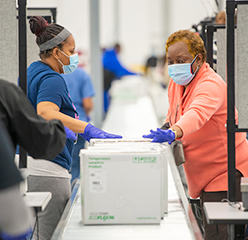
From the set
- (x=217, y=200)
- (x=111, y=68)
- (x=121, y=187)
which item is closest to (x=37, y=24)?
(x=121, y=187)

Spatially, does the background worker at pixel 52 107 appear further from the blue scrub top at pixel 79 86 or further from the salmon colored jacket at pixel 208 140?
the blue scrub top at pixel 79 86

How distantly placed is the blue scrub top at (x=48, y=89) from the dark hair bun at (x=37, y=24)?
0.19 m

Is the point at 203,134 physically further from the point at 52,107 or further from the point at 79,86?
the point at 79,86

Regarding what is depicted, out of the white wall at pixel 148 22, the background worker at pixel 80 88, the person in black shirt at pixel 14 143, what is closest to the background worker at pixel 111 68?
the background worker at pixel 80 88

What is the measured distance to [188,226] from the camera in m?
1.60

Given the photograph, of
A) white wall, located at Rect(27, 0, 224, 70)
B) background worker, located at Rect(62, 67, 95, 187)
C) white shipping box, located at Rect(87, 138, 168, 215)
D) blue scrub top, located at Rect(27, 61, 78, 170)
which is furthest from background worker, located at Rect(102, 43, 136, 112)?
white wall, located at Rect(27, 0, 224, 70)

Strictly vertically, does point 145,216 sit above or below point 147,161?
below

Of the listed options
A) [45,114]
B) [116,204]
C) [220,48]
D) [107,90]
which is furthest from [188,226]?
[107,90]

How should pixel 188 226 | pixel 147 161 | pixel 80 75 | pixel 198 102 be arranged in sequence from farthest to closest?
1. pixel 80 75
2. pixel 198 102
3. pixel 188 226
4. pixel 147 161

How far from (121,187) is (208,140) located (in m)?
0.66

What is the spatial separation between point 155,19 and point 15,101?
15.8 m

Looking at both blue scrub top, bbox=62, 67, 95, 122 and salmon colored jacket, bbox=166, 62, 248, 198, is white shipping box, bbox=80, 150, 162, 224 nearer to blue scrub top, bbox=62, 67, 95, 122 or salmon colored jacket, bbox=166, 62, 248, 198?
salmon colored jacket, bbox=166, 62, 248, 198

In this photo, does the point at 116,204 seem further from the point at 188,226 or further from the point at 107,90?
the point at 107,90

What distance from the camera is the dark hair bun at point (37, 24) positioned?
203 centimetres
